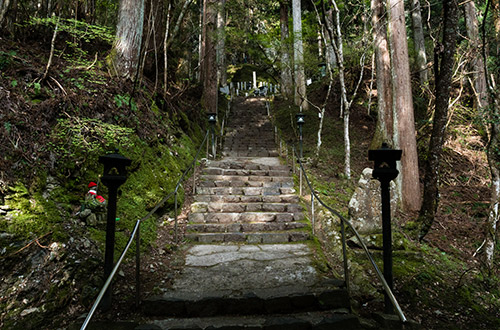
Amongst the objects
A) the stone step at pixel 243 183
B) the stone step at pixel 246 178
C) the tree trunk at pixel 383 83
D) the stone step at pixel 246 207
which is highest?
the tree trunk at pixel 383 83

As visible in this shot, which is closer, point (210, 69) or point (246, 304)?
point (246, 304)

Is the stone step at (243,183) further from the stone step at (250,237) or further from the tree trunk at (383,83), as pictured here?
the tree trunk at (383,83)

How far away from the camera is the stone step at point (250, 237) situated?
16.8ft

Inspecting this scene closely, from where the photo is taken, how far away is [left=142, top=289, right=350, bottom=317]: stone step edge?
2986mm

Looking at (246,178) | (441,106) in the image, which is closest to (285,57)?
(246,178)

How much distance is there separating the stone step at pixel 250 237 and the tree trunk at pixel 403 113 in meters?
4.09

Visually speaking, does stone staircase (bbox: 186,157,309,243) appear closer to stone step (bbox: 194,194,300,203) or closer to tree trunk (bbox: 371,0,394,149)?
stone step (bbox: 194,194,300,203)

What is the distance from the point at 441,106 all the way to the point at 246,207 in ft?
14.5

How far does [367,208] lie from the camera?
480cm

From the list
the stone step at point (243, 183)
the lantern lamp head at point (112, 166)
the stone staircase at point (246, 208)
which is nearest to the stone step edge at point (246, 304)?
the lantern lamp head at point (112, 166)

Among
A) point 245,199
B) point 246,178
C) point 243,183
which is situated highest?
point 246,178

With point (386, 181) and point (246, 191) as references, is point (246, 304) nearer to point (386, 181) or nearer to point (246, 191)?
point (386, 181)

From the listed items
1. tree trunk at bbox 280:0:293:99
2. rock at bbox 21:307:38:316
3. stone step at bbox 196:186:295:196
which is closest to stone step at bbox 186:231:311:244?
stone step at bbox 196:186:295:196

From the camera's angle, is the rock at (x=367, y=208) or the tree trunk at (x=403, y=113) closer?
the rock at (x=367, y=208)
